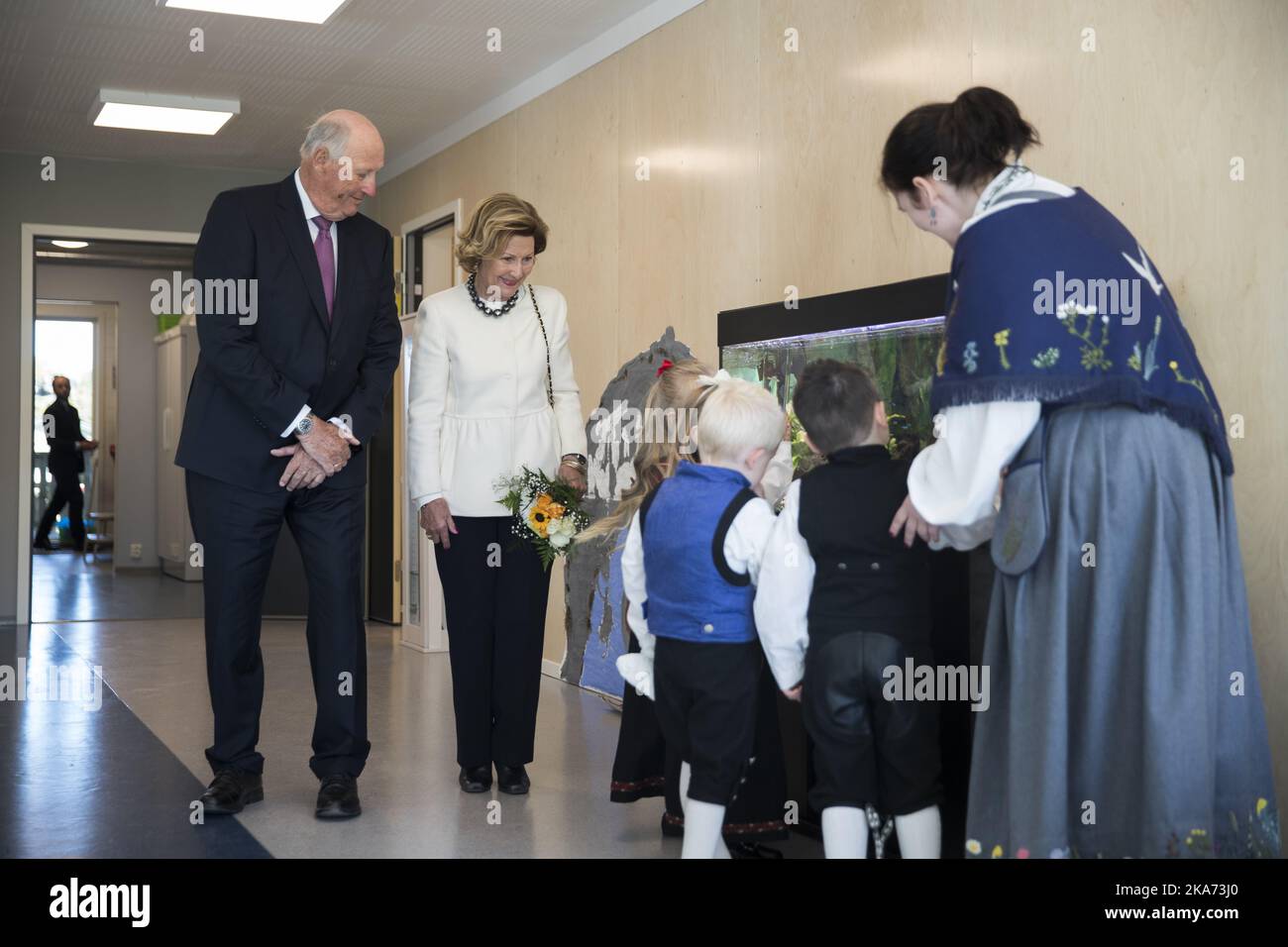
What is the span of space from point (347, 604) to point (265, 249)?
0.90 meters

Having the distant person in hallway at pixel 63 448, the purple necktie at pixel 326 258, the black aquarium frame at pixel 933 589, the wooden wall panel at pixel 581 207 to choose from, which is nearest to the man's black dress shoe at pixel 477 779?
the black aquarium frame at pixel 933 589

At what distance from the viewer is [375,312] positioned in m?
3.40

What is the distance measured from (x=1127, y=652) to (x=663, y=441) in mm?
1247

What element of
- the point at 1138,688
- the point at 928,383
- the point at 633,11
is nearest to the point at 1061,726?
the point at 1138,688

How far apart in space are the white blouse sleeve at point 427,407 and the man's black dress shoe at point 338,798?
0.72m

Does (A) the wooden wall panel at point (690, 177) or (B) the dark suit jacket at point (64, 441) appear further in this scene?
(B) the dark suit jacket at point (64, 441)

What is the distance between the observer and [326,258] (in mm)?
3291

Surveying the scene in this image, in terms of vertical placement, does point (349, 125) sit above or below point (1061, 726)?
above

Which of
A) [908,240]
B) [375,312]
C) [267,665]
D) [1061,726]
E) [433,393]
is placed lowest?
[267,665]

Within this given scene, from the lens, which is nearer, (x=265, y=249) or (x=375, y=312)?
(x=265, y=249)

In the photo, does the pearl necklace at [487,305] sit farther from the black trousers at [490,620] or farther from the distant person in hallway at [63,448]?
the distant person in hallway at [63,448]

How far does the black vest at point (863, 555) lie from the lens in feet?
7.48

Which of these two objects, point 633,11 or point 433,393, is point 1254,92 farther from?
point 633,11

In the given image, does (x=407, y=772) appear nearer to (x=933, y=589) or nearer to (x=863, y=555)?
(x=933, y=589)
